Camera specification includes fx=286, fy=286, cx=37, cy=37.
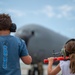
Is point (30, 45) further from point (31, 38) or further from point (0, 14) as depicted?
point (0, 14)

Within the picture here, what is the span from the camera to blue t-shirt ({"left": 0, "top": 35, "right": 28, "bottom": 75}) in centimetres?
358

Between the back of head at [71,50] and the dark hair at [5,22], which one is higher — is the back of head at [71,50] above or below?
below

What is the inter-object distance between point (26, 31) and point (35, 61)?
1.98 m

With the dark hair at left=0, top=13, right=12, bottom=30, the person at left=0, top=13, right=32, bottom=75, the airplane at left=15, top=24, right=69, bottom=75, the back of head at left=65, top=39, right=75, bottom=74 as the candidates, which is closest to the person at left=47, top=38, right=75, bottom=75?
the back of head at left=65, top=39, right=75, bottom=74

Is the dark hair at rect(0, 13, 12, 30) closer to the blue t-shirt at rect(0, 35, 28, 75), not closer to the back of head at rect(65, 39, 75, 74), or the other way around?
the blue t-shirt at rect(0, 35, 28, 75)

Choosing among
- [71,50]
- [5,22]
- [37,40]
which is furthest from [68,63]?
[37,40]

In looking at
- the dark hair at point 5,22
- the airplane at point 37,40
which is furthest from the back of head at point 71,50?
the airplane at point 37,40

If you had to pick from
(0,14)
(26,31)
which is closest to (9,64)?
(0,14)

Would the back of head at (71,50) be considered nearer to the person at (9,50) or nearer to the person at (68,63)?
the person at (68,63)

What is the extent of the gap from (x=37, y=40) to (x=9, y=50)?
13237 mm

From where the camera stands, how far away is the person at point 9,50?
3588mm

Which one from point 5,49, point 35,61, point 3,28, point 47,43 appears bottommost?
point 35,61

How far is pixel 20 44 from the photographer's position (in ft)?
12.2

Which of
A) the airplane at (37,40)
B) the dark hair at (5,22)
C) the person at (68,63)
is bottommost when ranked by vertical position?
the airplane at (37,40)
